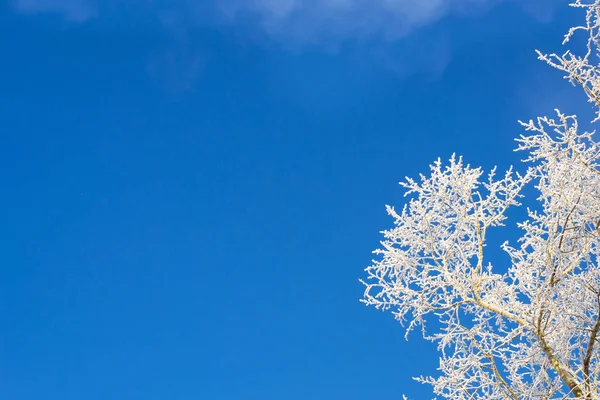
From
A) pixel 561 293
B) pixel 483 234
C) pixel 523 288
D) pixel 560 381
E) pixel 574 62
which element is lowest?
pixel 560 381

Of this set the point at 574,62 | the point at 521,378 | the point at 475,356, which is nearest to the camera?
the point at 574,62

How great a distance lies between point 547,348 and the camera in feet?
24.5

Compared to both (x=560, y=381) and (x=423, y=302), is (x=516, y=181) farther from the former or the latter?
(x=560, y=381)

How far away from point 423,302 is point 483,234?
1.20 meters

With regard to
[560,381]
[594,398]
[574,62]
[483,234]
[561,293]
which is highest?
[574,62]

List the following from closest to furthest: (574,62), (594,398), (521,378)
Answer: (594,398), (574,62), (521,378)

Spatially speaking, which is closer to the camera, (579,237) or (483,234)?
(579,237)

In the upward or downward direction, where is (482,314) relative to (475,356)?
upward

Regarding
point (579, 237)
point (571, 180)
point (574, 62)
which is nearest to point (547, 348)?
point (579, 237)

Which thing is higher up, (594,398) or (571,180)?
(571,180)

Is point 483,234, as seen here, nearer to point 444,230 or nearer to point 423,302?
point 444,230

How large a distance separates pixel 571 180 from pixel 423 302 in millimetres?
2321

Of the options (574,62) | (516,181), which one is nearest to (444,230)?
(516,181)

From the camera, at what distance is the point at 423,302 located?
8227 mm
